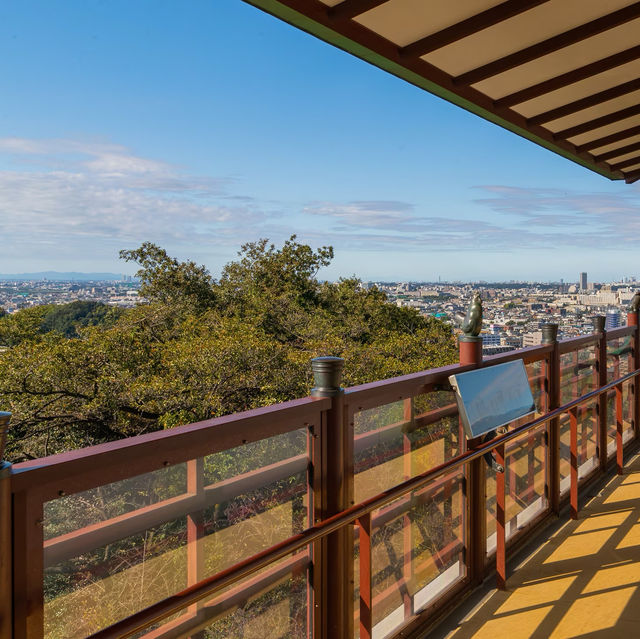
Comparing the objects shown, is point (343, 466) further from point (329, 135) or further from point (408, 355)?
point (329, 135)

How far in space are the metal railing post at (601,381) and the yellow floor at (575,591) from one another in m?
0.81

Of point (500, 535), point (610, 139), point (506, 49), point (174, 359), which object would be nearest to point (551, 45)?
point (506, 49)

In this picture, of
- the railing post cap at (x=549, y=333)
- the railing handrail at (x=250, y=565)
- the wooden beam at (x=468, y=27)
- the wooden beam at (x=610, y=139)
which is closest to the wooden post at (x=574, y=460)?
the railing post cap at (x=549, y=333)

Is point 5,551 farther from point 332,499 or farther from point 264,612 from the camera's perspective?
point 332,499

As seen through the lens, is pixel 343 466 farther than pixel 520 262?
No

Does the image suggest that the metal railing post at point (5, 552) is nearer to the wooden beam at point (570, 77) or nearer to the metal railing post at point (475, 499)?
the metal railing post at point (475, 499)

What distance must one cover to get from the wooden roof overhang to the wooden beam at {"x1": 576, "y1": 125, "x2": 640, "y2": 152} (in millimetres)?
456

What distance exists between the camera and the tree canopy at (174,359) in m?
10.7

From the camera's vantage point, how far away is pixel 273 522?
1.62 m

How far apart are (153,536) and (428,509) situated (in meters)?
1.34

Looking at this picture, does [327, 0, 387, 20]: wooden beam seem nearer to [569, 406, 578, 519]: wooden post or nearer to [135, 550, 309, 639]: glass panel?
[135, 550, 309, 639]: glass panel

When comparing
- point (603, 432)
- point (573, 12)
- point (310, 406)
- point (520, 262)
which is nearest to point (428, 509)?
point (310, 406)

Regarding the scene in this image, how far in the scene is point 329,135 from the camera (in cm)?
6669

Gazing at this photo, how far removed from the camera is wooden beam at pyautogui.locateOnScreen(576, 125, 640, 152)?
422 cm
